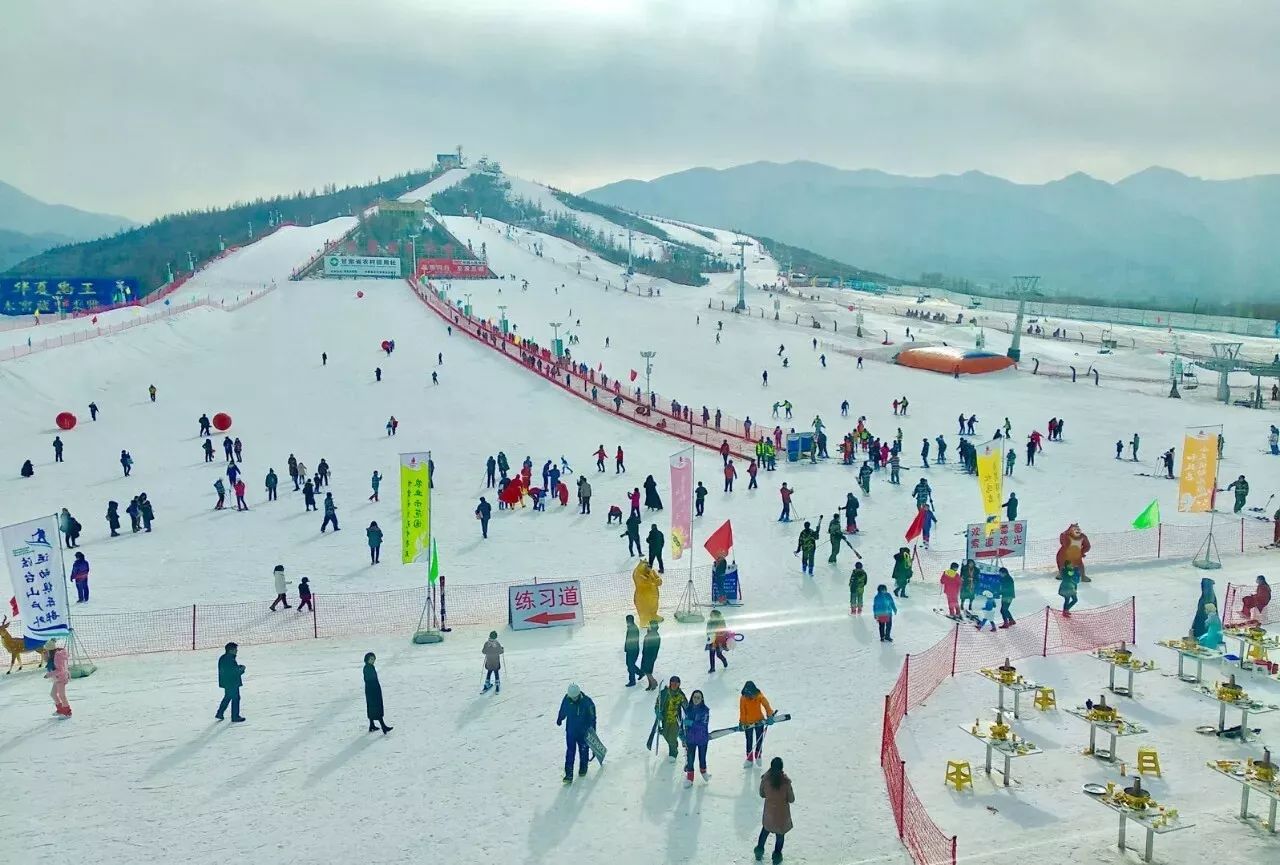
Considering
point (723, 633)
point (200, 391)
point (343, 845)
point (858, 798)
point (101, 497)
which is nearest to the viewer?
point (343, 845)

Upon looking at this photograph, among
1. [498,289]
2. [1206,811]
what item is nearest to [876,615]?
[1206,811]

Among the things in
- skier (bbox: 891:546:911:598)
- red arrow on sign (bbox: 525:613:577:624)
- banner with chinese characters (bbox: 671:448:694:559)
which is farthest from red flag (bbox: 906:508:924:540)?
red arrow on sign (bbox: 525:613:577:624)

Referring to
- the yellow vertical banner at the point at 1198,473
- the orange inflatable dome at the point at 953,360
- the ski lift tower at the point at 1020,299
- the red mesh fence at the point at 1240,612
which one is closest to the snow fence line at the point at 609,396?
the yellow vertical banner at the point at 1198,473

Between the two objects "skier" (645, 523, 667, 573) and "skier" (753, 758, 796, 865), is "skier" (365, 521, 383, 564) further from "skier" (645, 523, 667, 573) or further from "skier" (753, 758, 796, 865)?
"skier" (753, 758, 796, 865)

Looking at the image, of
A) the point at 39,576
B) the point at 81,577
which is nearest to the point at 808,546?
the point at 39,576

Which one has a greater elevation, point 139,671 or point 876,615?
point 876,615

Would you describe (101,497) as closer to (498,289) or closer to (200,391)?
(200,391)
